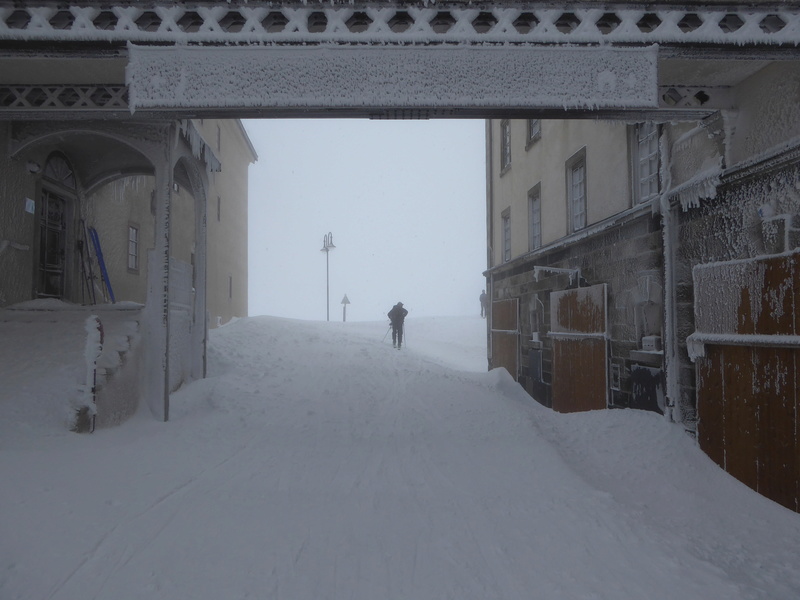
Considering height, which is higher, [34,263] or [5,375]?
[34,263]

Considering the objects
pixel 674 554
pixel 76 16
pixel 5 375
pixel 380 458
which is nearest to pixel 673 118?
pixel 674 554

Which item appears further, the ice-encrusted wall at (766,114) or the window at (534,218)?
the window at (534,218)

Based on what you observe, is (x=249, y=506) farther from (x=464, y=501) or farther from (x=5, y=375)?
(x=5, y=375)

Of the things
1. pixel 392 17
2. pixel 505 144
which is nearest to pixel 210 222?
pixel 505 144

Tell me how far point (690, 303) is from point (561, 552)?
3996 mm

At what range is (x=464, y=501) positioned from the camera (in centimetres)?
496

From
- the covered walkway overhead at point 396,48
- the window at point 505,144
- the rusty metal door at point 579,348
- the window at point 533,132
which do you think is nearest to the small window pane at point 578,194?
the rusty metal door at point 579,348

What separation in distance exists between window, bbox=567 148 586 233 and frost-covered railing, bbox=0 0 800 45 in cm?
594

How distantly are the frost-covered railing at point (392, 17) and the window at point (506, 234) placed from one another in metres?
11.0

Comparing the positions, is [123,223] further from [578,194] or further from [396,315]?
[396,315]

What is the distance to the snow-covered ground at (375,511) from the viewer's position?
3529mm

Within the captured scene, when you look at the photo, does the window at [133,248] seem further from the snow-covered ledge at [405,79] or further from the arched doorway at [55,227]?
the snow-covered ledge at [405,79]

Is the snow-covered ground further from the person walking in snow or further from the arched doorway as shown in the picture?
the person walking in snow

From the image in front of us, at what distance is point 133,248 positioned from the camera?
45.5 ft
